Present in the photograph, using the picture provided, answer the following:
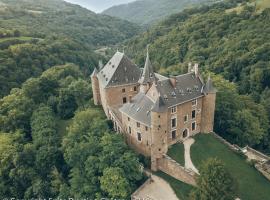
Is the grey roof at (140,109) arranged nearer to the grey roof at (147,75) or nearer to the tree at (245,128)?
the grey roof at (147,75)

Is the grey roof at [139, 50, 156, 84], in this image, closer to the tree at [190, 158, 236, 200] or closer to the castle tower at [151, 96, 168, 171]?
the castle tower at [151, 96, 168, 171]

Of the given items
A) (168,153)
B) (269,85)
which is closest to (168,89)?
(168,153)

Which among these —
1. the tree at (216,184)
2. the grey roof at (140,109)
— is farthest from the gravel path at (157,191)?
the grey roof at (140,109)

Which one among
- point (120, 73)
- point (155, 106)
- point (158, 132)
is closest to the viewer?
point (155, 106)

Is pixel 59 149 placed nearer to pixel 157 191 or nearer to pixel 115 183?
pixel 115 183

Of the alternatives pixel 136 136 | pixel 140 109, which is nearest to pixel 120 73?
pixel 140 109

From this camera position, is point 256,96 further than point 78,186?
Yes

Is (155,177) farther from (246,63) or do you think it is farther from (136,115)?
(246,63)
